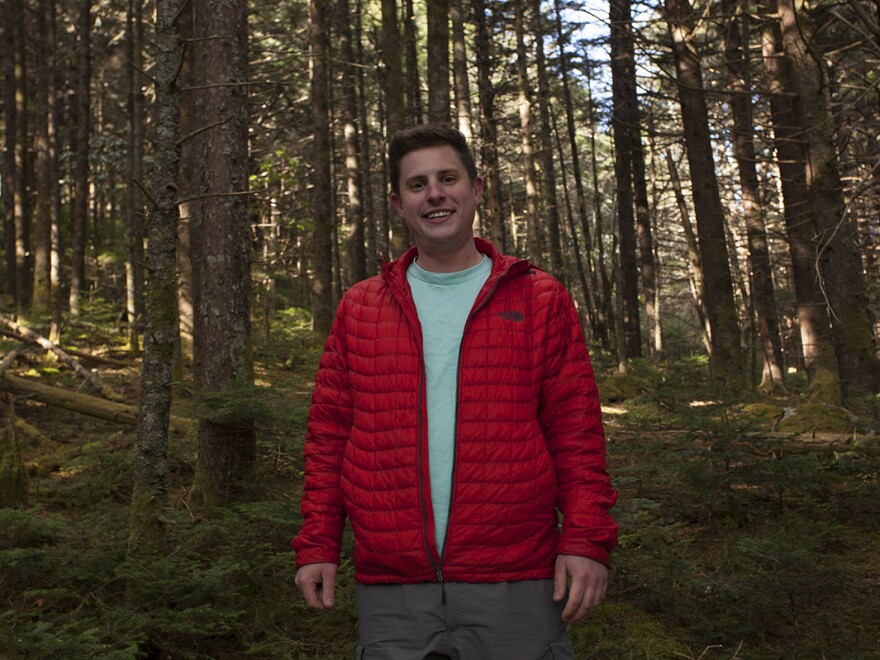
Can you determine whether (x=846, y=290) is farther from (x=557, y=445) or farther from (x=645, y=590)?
(x=557, y=445)

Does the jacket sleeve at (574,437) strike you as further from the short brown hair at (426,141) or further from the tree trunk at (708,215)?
the tree trunk at (708,215)

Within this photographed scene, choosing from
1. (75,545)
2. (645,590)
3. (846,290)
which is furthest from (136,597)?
(846,290)

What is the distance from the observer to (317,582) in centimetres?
259

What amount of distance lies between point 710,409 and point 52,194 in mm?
16935

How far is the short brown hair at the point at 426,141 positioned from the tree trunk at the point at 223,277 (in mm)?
4512

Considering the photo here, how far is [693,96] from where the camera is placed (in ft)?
46.8

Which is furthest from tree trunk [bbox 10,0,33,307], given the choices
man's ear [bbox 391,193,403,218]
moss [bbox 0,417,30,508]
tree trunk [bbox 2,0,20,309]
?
man's ear [bbox 391,193,403,218]

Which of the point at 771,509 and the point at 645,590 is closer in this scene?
the point at 645,590

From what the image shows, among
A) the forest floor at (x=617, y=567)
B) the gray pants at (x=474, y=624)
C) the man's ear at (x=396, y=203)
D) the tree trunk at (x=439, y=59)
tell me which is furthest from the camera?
the tree trunk at (x=439, y=59)

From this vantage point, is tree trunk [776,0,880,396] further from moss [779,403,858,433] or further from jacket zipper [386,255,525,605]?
jacket zipper [386,255,525,605]

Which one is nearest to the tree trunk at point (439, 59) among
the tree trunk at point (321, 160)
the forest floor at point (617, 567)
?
the forest floor at point (617, 567)

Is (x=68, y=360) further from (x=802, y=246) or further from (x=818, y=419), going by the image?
(x=802, y=246)

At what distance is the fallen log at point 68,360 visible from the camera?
12.7m

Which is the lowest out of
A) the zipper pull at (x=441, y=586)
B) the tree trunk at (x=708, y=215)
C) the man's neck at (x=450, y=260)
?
the zipper pull at (x=441, y=586)
